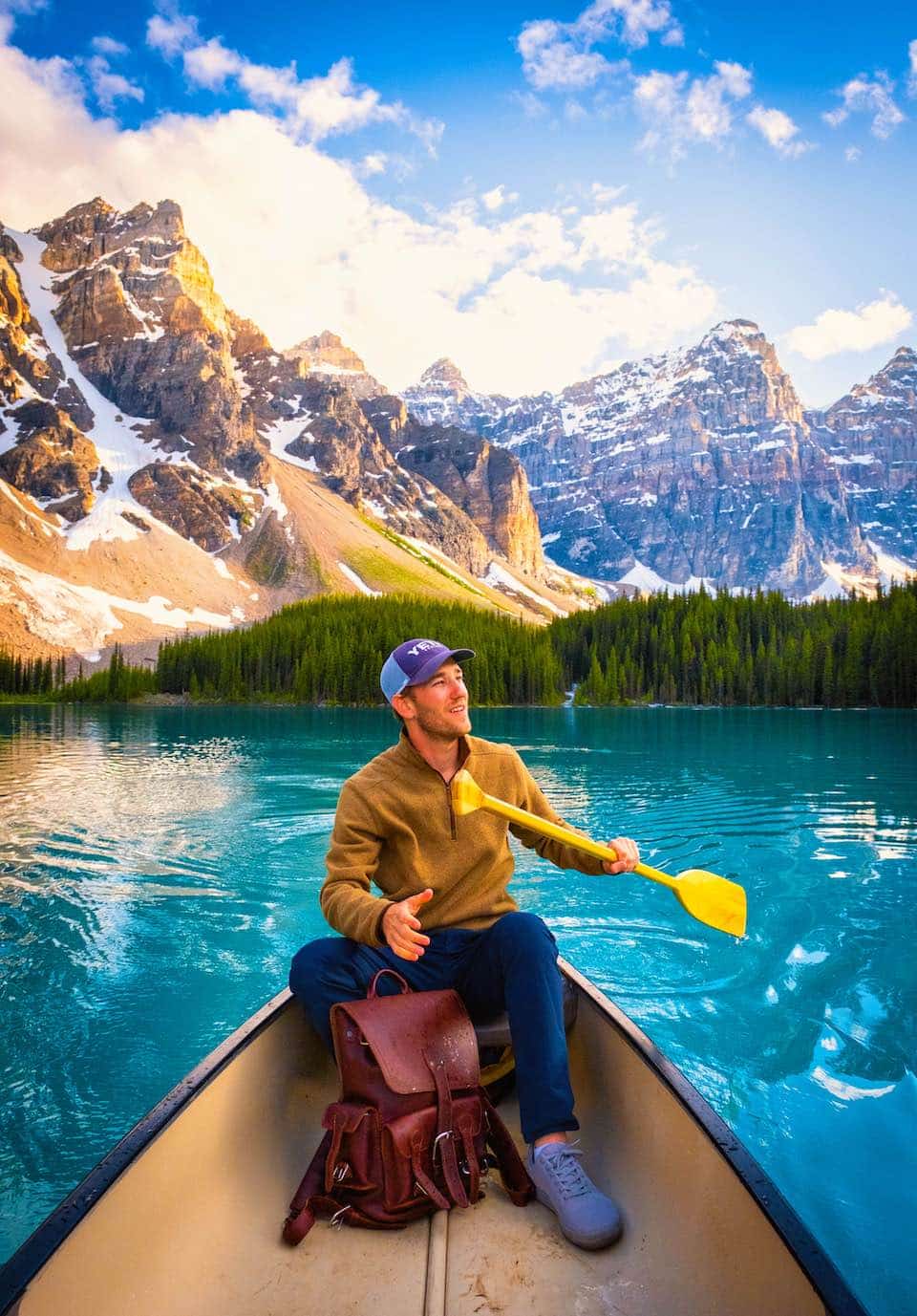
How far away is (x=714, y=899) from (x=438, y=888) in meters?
1.66

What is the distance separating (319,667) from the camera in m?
106

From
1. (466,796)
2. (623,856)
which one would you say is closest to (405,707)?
(466,796)

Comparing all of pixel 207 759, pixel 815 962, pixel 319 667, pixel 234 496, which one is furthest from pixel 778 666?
pixel 234 496

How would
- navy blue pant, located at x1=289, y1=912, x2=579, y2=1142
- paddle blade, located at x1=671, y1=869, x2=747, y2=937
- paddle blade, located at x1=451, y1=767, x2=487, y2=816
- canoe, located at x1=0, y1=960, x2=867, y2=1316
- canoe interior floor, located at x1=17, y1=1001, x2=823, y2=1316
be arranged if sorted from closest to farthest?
canoe, located at x1=0, y1=960, x2=867, y2=1316, canoe interior floor, located at x1=17, y1=1001, x2=823, y2=1316, navy blue pant, located at x1=289, y1=912, x2=579, y2=1142, paddle blade, located at x1=451, y1=767, x2=487, y2=816, paddle blade, located at x1=671, y1=869, x2=747, y2=937

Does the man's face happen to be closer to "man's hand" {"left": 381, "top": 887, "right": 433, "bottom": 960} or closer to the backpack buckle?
"man's hand" {"left": 381, "top": 887, "right": 433, "bottom": 960}

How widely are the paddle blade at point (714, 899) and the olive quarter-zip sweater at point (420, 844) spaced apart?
1.05 metres

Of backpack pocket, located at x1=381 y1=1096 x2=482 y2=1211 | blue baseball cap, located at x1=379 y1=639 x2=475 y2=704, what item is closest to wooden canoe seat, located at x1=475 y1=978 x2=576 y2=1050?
backpack pocket, located at x1=381 y1=1096 x2=482 y2=1211

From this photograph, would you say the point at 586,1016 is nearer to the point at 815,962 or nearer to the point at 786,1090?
the point at 786,1090

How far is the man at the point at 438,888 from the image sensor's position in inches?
147

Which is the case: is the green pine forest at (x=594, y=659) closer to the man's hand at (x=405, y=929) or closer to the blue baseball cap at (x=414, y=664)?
the blue baseball cap at (x=414, y=664)

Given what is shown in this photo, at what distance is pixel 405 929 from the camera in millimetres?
3662

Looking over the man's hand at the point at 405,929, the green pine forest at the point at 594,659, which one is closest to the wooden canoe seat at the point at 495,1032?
the man's hand at the point at 405,929

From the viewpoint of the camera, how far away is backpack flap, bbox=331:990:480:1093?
3.51m

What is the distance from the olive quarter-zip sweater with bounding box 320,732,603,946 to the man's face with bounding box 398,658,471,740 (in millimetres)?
152
